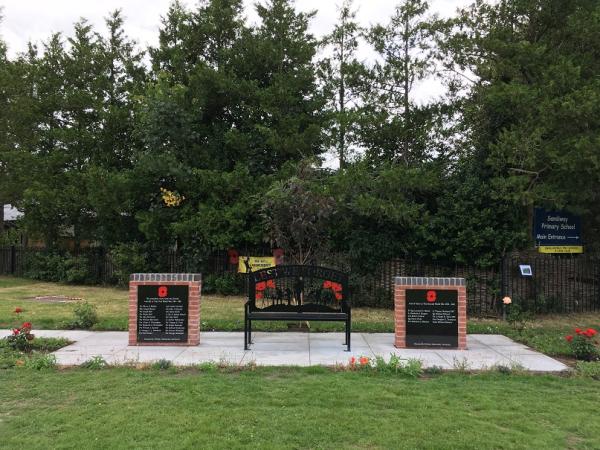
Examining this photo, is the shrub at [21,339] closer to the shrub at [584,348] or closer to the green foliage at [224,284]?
the shrub at [584,348]

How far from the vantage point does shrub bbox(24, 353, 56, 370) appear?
6879 mm

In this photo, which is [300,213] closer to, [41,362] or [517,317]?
[517,317]

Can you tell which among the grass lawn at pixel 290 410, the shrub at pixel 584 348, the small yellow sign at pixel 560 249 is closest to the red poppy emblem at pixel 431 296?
the grass lawn at pixel 290 410

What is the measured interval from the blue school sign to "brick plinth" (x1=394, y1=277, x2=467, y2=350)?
279 inches

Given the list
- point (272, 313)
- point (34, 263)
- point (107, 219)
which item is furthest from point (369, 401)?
point (34, 263)

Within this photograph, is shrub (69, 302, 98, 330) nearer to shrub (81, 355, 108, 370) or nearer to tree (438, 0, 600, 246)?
shrub (81, 355, 108, 370)

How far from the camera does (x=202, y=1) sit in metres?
19.5

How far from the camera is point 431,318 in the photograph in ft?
28.1

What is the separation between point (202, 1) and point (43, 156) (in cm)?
961

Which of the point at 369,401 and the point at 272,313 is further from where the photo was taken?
the point at 272,313

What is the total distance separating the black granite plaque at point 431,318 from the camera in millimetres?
8516

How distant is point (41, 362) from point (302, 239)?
667 centimetres

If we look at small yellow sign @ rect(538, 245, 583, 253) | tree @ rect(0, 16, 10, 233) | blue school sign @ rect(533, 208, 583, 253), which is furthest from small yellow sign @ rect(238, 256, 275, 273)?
tree @ rect(0, 16, 10, 233)

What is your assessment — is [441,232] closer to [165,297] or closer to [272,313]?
[272,313]
